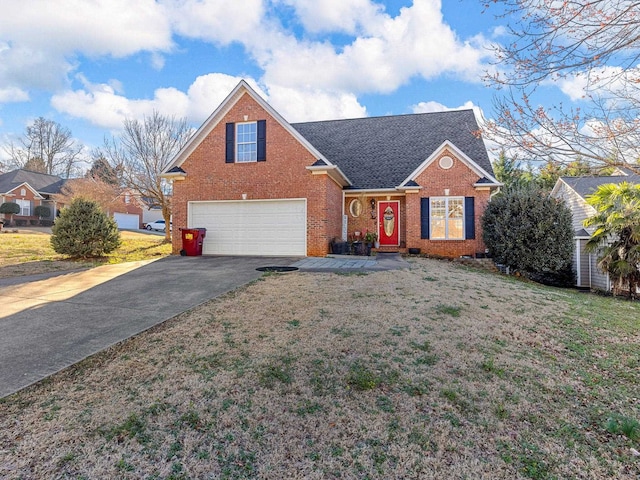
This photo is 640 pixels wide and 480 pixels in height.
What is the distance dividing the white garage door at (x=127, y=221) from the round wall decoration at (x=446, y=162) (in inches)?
1407

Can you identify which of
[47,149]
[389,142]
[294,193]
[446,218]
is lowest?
[446,218]

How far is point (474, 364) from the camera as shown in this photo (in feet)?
12.5

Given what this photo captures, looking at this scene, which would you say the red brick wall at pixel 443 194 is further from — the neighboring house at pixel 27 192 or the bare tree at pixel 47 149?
the bare tree at pixel 47 149

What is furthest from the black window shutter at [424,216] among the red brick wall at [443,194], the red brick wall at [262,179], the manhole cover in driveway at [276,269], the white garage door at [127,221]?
the white garage door at [127,221]

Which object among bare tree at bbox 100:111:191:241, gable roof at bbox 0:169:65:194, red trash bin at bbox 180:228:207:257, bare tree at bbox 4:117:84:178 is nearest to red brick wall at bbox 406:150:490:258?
red trash bin at bbox 180:228:207:257

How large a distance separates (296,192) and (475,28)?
27.5ft

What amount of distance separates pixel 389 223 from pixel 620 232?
7829mm

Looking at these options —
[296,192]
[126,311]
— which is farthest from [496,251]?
[126,311]

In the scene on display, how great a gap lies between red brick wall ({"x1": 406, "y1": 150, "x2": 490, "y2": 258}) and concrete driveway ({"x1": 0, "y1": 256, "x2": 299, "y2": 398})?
7814mm

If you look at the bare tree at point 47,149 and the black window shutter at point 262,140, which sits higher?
the bare tree at point 47,149

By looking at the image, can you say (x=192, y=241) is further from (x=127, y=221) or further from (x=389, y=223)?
(x=127, y=221)

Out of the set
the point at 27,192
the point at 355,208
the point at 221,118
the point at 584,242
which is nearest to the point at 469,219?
the point at 355,208

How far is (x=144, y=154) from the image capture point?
20.8 m

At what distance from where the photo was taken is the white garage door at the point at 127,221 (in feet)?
123
